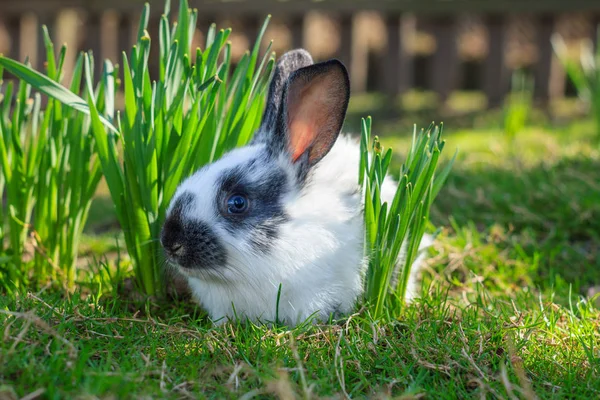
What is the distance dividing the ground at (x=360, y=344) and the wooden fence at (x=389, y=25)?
4.43m

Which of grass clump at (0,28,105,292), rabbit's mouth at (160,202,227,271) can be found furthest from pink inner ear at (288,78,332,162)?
grass clump at (0,28,105,292)

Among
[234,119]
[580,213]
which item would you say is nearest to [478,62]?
[580,213]

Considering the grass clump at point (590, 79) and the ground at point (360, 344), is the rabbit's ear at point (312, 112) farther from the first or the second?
the grass clump at point (590, 79)

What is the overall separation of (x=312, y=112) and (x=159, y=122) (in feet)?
1.87

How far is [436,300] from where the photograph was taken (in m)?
2.76

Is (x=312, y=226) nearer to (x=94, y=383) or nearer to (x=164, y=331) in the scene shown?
(x=164, y=331)

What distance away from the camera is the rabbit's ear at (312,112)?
8.46 feet

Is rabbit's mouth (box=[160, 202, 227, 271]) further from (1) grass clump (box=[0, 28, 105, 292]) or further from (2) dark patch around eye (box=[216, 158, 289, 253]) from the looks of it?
(1) grass clump (box=[0, 28, 105, 292])

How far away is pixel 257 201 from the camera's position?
2529 millimetres

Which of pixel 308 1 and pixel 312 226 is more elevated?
pixel 308 1

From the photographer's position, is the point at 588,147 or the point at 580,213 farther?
the point at 588,147

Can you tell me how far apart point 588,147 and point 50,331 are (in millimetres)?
4280

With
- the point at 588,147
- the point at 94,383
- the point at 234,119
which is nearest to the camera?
the point at 94,383

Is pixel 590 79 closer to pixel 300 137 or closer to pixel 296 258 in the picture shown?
pixel 300 137
